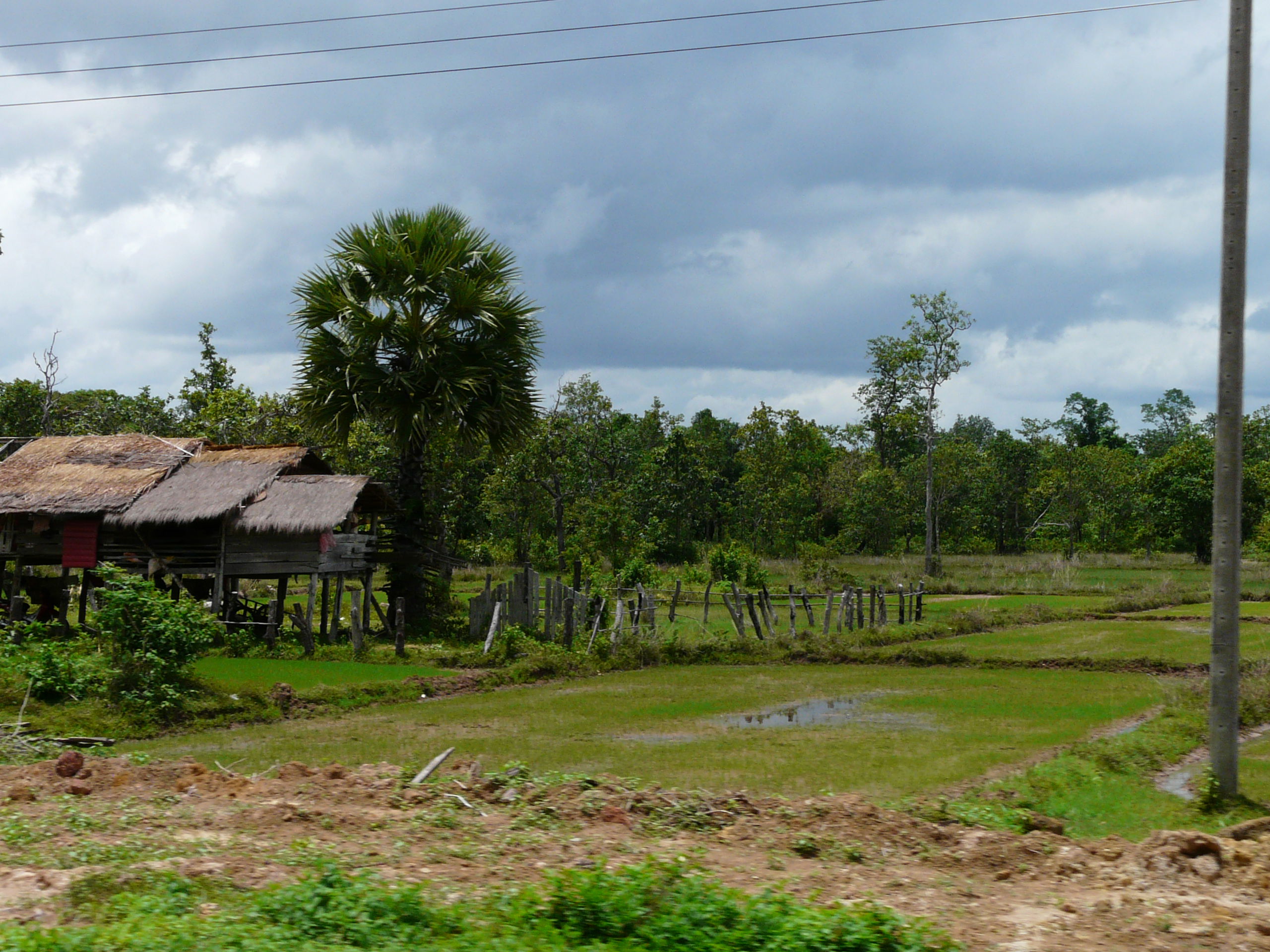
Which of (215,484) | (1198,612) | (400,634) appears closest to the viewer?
(400,634)

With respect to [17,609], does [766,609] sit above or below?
above

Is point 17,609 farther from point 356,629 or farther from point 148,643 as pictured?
point 148,643

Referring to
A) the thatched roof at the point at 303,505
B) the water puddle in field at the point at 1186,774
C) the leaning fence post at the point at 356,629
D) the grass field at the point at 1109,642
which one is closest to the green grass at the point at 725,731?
the water puddle in field at the point at 1186,774

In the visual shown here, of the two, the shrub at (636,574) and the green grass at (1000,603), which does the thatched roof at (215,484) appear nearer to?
the shrub at (636,574)

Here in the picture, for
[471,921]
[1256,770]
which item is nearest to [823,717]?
[1256,770]

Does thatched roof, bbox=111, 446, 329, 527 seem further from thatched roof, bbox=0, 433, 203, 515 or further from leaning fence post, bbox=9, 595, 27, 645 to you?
leaning fence post, bbox=9, 595, 27, 645

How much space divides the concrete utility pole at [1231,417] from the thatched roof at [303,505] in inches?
669

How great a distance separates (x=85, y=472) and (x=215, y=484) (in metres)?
3.26

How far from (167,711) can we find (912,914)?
468 inches

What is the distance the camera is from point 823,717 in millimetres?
15828

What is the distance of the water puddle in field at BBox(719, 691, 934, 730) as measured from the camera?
15.1 metres

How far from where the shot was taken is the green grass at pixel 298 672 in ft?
57.8

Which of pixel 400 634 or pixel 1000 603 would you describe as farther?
pixel 1000 603

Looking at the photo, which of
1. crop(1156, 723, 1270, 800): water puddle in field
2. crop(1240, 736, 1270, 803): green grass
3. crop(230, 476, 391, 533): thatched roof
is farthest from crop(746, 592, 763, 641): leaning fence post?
crop(1240, 736, 1270, 803): green grass
